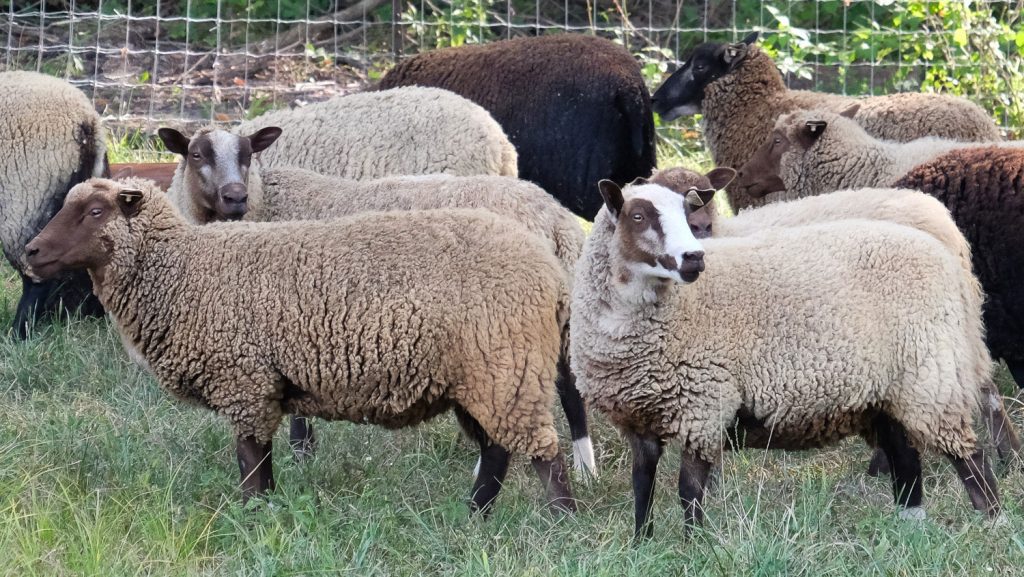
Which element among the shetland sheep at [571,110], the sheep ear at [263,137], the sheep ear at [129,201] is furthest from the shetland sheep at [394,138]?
the sheep ear at [129,201]

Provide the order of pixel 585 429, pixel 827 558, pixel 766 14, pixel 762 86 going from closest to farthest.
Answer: pixel 827 558, pixel 585 429, pixel 762 86, pixel 766 14

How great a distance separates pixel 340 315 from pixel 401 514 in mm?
702

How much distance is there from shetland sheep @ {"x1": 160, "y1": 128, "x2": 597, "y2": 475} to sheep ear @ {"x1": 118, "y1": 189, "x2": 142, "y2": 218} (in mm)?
951

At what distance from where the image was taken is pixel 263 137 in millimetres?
6398

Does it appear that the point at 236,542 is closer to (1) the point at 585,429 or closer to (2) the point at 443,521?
(2) the point at 443,521

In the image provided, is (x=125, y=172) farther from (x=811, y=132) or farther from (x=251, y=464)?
(x=811, y=132)

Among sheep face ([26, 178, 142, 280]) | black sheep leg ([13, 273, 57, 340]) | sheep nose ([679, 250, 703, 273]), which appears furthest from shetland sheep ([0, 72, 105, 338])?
sheep nose ([679, 250, 703, 273])

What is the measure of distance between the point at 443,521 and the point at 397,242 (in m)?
0.96

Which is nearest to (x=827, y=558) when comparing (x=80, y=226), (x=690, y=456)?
(x=690, y=456)

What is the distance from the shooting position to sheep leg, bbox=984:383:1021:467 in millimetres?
5402

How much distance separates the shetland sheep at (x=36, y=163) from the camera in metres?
7.09

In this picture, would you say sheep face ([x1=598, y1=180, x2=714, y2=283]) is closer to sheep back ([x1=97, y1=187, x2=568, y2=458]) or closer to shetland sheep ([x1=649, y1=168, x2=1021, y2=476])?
sheep back ([x1=97, y1=187, x2=568, y2=458])

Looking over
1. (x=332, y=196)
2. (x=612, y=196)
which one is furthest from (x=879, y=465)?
(x=332, y=196)

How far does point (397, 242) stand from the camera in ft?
15.5
